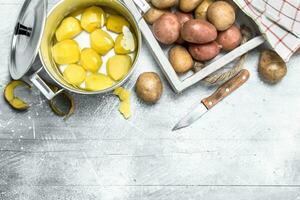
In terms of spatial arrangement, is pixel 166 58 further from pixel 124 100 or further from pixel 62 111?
pixel 62 111

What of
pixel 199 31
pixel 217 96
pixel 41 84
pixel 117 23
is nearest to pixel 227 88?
pixel 217 96

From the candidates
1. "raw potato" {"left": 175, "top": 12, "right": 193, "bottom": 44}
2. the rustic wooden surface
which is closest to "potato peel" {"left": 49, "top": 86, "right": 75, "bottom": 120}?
the rustic wooden surface

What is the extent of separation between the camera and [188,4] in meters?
0.89

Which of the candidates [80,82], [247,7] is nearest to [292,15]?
[247,7]

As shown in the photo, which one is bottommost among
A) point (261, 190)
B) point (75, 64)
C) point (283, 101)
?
point (261, 190)

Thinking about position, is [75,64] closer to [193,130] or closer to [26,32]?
[26,32]

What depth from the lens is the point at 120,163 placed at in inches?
37.3

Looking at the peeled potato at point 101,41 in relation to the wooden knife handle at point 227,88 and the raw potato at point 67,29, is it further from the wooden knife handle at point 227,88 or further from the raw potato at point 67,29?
the wooden knife handle at point 227,88

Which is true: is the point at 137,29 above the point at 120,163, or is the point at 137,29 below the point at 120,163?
above

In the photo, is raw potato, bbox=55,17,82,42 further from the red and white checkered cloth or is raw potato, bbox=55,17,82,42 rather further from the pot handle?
the red and white checkered cloth

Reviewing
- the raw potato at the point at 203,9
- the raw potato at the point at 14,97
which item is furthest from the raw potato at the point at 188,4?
the raw potato at the point at 14,97

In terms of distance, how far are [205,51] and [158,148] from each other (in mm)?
208

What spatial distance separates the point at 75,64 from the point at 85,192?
245 millimetres

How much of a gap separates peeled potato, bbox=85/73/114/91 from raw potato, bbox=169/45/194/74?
12 cm
